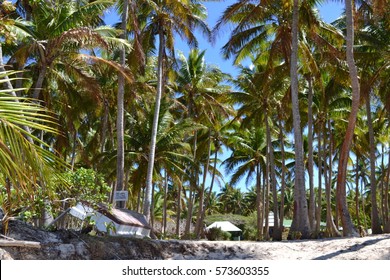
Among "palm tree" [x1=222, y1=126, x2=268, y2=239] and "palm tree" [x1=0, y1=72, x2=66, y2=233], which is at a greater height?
"palm tree" [x1=222, y1=126, x2=268, y2=239]

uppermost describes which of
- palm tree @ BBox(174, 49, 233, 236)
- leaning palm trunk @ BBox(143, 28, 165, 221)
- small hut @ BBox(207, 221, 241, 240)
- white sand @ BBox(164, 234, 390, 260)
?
palm tree @ BBox(174, 49, 233, 236)

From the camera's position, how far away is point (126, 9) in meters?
20.5

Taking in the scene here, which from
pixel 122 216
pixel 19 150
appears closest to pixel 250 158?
pixel 122 216

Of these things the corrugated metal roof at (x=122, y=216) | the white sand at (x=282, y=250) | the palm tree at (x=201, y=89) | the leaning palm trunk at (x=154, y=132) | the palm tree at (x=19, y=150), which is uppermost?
the palm tree at (x=201, y=89)

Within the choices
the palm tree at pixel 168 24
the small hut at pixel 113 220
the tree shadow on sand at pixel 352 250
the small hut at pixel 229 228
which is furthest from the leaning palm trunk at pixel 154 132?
the small hut at pixel 229 228

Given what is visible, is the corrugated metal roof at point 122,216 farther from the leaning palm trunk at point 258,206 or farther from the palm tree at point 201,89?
the leaning palm trunk at point 258,206

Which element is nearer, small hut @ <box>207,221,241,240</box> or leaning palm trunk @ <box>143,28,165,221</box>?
leaning palm trunk @ <box>143,28,165,221</box>

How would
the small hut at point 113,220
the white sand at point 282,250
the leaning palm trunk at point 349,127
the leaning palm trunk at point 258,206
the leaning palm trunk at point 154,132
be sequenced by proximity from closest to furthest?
the white sand at point 282,250 → the small hut at point 113,220 → the leaning palm trunk at point 349,127 → the leaning palm trunk at point 154,132 → the leaning palm trunk at point 258,206

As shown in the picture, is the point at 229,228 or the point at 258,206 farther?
the point at 229,228

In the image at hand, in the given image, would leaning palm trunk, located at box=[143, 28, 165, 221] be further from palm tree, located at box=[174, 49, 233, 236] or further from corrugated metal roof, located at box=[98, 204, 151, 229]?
palm tree, located at box=[174, 49, 233, 236]

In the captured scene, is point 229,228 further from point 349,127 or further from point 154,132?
point 349,127

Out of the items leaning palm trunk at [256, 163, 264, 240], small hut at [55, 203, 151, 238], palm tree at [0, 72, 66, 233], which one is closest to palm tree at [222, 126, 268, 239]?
leaning palm trunk at [256, 163, 264, 240]

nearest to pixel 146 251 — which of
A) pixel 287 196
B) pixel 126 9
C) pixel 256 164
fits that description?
pixel 126 9

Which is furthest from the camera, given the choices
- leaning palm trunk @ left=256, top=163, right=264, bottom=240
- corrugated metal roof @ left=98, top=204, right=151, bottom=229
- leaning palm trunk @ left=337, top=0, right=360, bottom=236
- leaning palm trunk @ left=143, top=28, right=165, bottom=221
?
leaning palm trunk @ left=256, top=163, right=264, bottom=240
